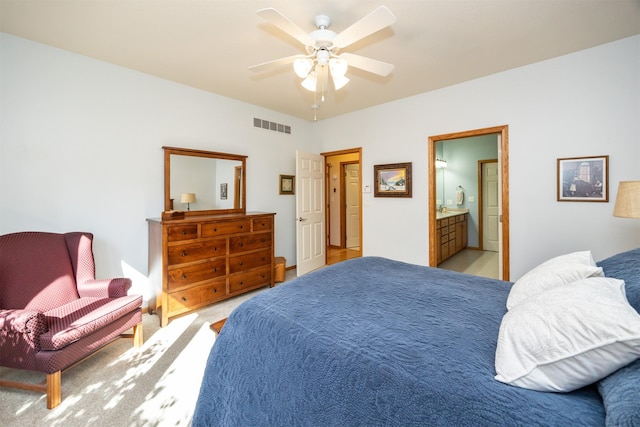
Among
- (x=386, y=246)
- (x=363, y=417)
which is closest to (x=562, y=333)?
(x=363, y=417)

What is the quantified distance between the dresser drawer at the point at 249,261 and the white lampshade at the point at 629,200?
3400 mm

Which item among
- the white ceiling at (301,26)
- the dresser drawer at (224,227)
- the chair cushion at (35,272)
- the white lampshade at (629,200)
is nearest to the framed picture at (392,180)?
the white ceiling at (301,26)

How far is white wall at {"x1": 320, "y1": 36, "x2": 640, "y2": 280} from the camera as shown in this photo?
2.58 metres

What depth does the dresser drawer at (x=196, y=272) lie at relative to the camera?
111 inches

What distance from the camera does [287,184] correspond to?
4.72 m

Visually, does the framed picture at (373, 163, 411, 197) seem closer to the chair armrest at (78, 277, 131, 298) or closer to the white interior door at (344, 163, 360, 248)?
the white interior door at (344, 163, 360, 248)

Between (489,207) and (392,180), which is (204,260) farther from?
(489,207)

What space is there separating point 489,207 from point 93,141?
6984 mm

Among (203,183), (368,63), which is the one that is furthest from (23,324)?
(368,63)

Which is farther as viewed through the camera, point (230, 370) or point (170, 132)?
point (170, 132)

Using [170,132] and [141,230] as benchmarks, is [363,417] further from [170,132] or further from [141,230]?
[170,132]

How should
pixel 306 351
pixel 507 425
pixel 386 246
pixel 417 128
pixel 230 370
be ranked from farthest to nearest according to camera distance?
pixel 386 246 < pixel 417 128 < pixel 230 370 < pixel 306 351 < pixel 507 425

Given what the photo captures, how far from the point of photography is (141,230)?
3.15 meters

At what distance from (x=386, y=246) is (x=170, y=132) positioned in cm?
335
